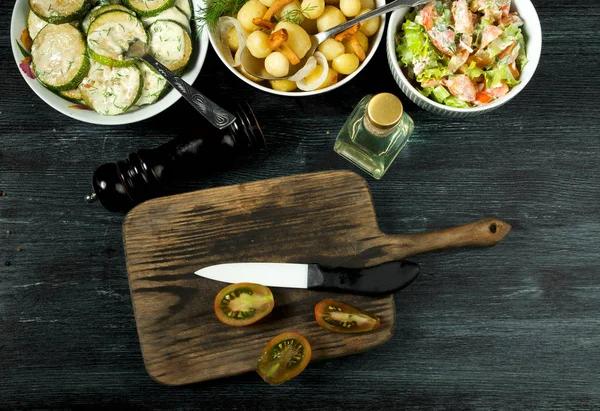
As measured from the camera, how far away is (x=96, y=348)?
164 centimetres

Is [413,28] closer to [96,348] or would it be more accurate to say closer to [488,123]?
[488,123]

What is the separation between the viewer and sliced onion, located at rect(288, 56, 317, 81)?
57.9 inches

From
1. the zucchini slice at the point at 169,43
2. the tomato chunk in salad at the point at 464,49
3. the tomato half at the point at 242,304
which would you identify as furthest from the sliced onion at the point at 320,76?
the tomato half at the point at 242,304

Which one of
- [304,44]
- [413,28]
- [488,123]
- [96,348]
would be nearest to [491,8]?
[413,28]

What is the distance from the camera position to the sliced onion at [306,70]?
1.47 m

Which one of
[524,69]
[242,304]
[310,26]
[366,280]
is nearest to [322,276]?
[366,280]

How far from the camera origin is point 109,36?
1437 mm

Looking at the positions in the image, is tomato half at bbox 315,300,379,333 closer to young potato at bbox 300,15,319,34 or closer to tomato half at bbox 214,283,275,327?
tomato half at bbox 214,283,275,327

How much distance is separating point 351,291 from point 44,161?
3.40 ft

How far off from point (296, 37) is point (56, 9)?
26.0 inches

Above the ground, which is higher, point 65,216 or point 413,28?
point 413,28

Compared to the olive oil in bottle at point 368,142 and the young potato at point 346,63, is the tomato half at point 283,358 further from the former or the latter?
the young potato at point 346,63

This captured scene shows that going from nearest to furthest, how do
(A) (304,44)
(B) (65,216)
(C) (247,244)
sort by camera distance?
(A) (304,44), (C) (247,244), (B) (65,216)

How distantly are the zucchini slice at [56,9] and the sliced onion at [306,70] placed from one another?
24.2 inches
